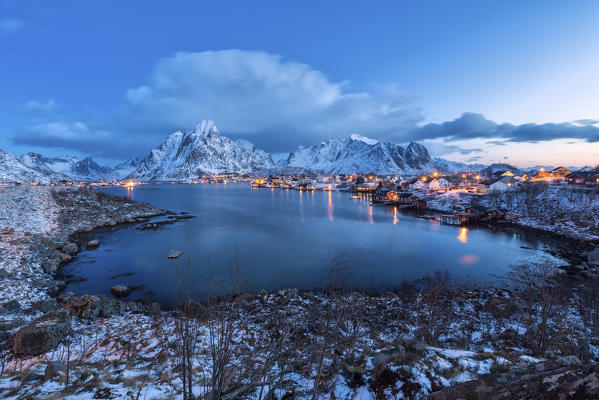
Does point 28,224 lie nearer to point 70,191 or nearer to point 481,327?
point 70,191

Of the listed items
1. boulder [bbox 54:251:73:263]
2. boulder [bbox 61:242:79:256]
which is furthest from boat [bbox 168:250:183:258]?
boulder [bbox 61:242:79:256]

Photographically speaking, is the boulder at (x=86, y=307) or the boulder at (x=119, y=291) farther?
the boulder at (x=119, y=291)

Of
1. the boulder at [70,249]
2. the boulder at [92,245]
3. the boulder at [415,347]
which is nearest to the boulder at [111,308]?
the boulder at [415,347]

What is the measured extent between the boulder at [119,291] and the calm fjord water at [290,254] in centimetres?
48

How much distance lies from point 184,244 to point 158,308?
1535cm

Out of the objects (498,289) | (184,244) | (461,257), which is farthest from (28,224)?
(461,257)

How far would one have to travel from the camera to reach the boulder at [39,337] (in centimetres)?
680

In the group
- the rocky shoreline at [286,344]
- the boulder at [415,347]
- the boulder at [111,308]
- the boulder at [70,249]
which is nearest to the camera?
the rocky shoreline at [286,344]

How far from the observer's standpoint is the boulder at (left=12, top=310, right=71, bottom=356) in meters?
6.80

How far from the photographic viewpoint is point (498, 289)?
1521cm

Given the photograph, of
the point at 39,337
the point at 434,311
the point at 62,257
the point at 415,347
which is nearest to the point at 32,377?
the point at 39,337

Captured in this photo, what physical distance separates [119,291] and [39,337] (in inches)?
325

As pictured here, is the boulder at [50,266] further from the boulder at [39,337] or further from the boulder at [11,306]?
the boulder at [39,337]

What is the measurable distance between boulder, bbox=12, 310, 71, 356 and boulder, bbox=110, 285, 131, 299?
7.10 m
